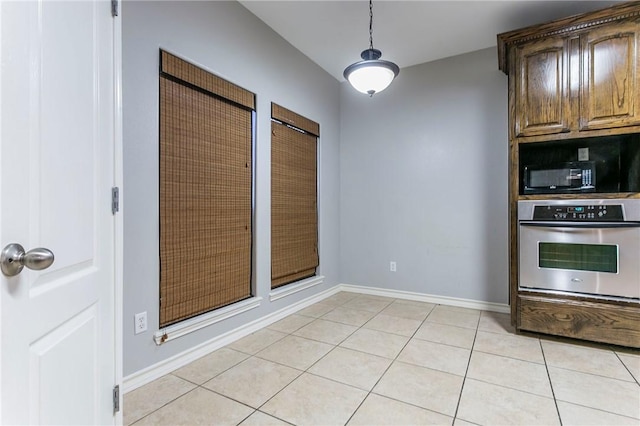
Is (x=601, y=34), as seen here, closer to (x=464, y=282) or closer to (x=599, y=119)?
(x=599, y=119)

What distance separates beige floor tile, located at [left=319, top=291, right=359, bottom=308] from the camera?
3.69 meters

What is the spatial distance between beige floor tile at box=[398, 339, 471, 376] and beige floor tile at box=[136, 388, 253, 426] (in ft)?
3.82

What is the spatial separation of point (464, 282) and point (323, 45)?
3.00m

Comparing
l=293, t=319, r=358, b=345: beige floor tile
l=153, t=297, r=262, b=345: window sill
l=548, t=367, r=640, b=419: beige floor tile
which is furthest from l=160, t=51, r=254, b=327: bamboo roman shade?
l=548, t=367, r=640, b=419: beige floor tile

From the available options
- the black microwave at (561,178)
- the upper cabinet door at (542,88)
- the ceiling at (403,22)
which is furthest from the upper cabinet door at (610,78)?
the ceiling at (403,22)

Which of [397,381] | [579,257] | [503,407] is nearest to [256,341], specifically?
[397,381]

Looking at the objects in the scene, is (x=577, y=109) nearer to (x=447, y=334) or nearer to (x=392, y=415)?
(x=447, y=334)

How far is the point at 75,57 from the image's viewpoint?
1050 millimetres

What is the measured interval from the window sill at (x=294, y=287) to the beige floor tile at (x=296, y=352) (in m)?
0.54

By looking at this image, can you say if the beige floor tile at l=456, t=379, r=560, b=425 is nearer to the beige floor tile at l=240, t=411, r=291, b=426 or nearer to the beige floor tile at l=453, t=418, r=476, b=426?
the beige floor tile at l=453, t=418, r=476, b=426

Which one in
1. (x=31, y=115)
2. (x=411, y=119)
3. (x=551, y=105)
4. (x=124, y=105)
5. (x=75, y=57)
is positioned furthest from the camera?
(x=411, y=119)

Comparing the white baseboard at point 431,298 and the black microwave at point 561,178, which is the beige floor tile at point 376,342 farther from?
the black microwave at point 561,178

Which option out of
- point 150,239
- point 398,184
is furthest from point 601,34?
point 150,239

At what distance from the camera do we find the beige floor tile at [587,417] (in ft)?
5.07
